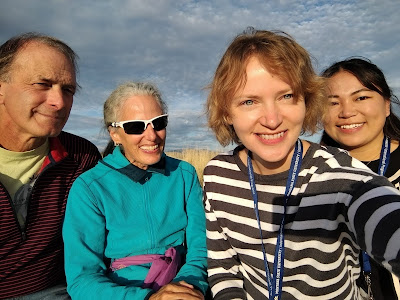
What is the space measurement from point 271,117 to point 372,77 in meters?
1.47

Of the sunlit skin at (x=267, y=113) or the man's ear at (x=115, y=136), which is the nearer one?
the sunlit skin at (x=267, y=113)

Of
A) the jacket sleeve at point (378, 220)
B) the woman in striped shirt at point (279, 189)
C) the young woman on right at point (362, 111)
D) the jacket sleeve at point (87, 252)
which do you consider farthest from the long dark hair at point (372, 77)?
the jacket sleeve at point (87, 252)

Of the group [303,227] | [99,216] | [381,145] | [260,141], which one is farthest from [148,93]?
[381,145]

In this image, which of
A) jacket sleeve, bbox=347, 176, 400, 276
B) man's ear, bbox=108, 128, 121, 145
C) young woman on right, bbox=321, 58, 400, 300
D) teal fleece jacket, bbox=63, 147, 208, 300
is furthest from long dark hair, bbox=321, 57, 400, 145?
man's ear, bbox=108, 128, 121, 145

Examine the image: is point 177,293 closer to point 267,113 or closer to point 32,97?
point 267,113

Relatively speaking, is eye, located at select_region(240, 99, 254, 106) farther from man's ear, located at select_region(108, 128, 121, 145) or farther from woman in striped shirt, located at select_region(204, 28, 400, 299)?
man's ear, located at select_region(108, 128, 121, 145)

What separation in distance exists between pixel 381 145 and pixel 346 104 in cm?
50

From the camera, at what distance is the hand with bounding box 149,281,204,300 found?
2.05m

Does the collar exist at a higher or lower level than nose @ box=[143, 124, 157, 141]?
lower

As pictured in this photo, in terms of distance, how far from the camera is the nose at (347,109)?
2699 mm

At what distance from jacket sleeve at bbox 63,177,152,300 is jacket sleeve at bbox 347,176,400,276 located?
58.0 inches

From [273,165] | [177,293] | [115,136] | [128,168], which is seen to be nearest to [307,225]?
[273,165]

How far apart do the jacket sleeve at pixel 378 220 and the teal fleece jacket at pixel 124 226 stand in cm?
138

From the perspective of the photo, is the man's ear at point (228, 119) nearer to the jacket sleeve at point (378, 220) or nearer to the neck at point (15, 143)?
the jacket sleeve at point (378, 220)
